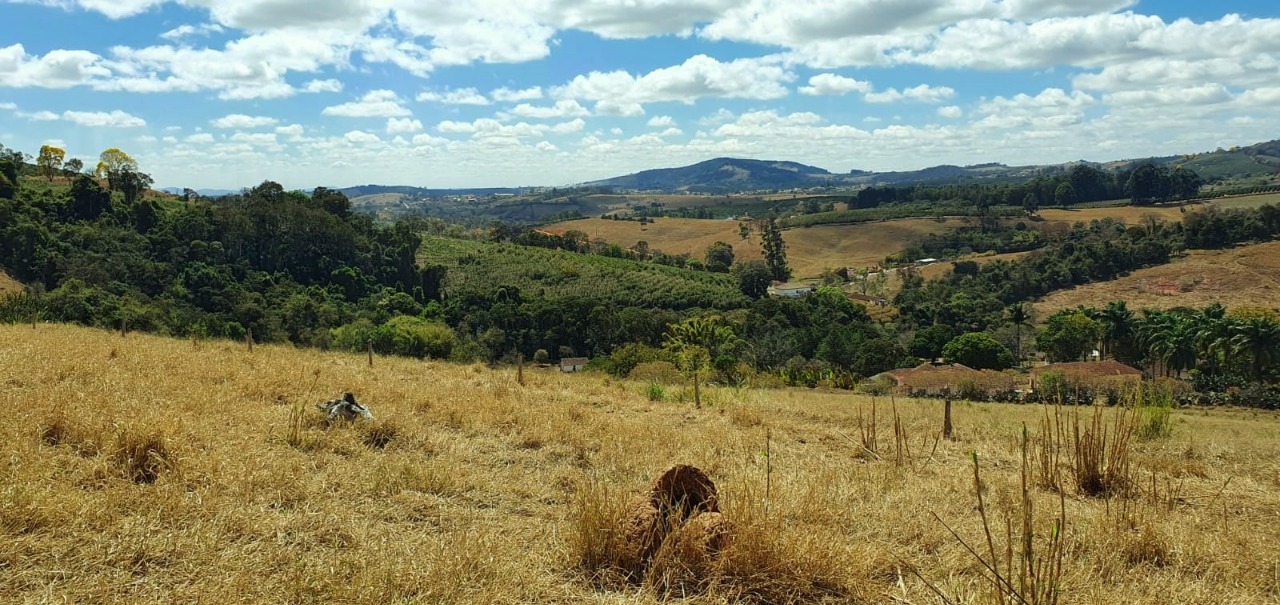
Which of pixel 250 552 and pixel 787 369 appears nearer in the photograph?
pixel 250 552

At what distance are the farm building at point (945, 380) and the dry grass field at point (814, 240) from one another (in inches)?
2464

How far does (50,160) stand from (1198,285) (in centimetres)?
12745

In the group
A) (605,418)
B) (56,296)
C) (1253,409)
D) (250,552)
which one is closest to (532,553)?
(250,552)

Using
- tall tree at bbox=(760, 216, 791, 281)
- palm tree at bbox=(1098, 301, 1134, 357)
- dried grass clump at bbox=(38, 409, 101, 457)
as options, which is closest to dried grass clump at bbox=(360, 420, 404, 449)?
dried grass clump at bbox=(38, 409, 101, 457)

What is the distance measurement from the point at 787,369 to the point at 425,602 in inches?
1837

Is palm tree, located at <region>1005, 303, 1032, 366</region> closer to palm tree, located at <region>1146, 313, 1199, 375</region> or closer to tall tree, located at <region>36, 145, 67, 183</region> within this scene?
palm tree, located at <region>1146, 313, 1199, 375</region>

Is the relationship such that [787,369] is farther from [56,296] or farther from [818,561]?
[818,561]

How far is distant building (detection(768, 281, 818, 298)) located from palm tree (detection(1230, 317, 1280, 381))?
1799 inches

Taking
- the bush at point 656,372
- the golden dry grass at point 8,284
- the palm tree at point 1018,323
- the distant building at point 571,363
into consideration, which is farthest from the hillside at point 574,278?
the bush at point 656,372

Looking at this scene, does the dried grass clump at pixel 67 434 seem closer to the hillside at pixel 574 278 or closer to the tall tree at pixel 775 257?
the hillside at pixel 574 278

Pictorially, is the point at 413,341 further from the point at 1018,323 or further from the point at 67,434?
the point at 1018,323

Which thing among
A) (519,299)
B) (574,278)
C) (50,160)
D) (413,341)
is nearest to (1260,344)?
(519,299)

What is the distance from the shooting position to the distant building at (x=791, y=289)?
92050 mm

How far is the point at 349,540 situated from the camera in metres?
4.07
